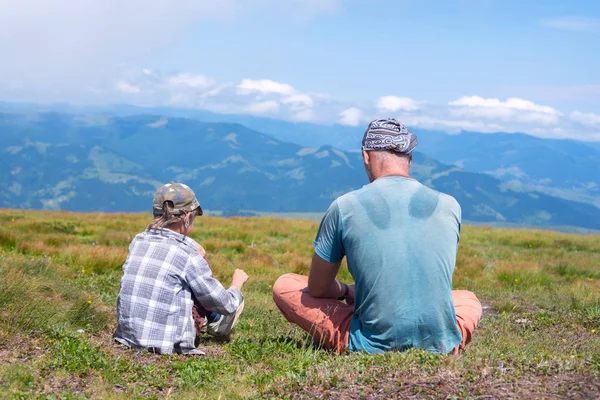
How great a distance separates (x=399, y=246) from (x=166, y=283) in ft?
7.16

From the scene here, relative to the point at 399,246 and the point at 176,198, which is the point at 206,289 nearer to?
the point at 176,198

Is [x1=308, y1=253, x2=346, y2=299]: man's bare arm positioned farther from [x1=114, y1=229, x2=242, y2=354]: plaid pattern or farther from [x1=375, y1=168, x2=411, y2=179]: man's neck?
[x1=114, y1=229, x2=242, y2=354]: plaid pattern

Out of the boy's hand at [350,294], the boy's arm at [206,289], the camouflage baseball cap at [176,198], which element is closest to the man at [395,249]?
the boy's hand at [350,294]

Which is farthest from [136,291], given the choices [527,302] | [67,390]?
[527,302]

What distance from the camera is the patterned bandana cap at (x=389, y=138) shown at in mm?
4047

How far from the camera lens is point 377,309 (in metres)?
4.00

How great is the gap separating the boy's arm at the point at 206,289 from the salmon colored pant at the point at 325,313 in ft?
1.71

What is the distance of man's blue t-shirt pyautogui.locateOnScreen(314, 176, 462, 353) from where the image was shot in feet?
12.7

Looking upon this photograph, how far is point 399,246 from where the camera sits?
385 centimetres

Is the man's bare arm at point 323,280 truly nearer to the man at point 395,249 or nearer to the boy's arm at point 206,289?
the man at point 395,249

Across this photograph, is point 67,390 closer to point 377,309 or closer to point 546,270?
point 377,309

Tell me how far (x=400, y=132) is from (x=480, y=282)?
313 inches

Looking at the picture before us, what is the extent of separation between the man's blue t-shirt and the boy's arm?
54.4 inches

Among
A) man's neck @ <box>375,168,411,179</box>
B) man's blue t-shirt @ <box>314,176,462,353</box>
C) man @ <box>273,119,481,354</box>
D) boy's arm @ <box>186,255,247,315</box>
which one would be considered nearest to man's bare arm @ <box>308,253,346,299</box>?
man @ <box>273,119,481,354</box>
